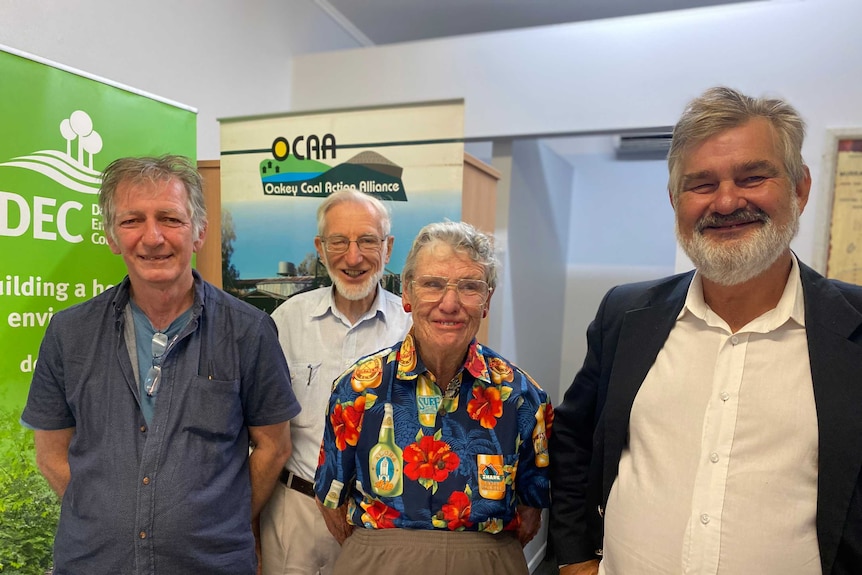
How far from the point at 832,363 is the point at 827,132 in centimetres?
220

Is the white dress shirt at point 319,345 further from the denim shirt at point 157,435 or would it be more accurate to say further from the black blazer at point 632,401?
the black blazer at point 632,401

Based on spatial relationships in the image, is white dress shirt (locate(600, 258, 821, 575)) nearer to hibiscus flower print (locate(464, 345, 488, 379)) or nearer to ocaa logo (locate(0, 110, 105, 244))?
hibiscus flower print (locate(464, 345, 488, 379))

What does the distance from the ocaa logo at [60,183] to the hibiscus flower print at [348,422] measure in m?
1.26

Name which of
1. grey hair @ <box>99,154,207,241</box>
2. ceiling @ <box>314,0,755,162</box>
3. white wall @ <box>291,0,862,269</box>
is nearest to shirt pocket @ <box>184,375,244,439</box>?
grey hair @ <box>99,154,207,241</box>

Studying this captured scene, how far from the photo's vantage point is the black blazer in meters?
1.13

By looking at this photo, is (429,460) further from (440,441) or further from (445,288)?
(445,288)

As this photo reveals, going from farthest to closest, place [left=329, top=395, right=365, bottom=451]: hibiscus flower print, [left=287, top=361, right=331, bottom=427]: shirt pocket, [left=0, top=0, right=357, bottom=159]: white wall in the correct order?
[left=0, top=0, right=357, bottom=159]: white wall
[left=287, top=361, right=331, bottom=427]: shirt pocket
[left=329, top=395, right=365, bottom=451]: hibiscus flower print

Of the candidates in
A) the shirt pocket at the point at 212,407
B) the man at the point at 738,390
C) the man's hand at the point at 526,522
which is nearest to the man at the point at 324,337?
the shirt pocket at the point at 212,407

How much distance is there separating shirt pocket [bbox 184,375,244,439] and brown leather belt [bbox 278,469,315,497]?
1.26ft

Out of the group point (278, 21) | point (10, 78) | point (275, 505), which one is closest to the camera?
point (10, 78)

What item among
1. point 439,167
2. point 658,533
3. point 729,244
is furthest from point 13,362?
point 729,244

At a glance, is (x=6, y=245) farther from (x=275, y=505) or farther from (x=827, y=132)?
(x=827, y=132)

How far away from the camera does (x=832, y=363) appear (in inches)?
46.1

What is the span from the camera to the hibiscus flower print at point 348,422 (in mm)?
1492
